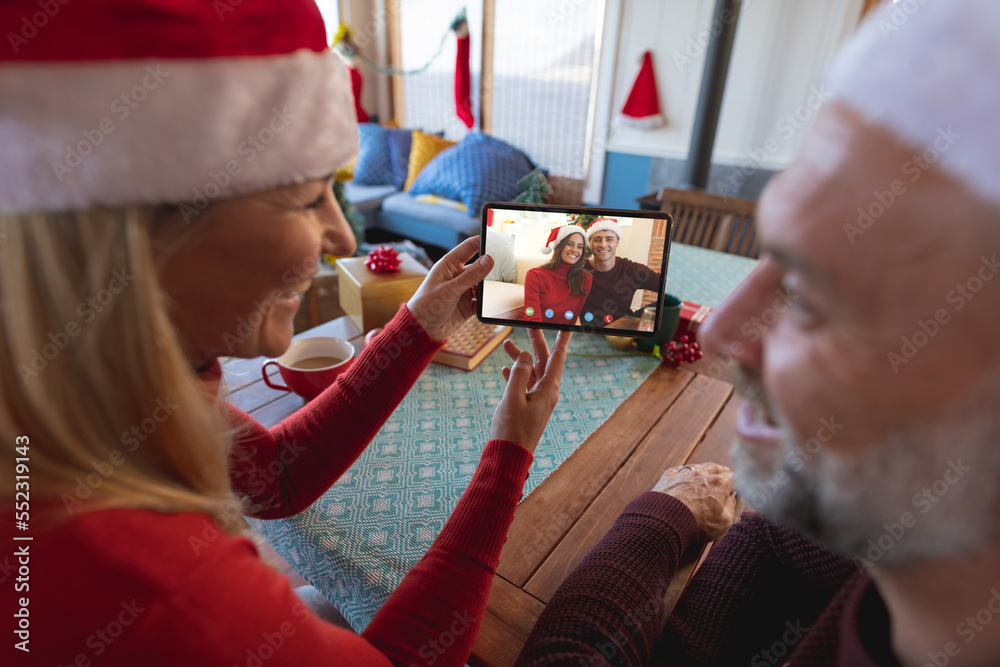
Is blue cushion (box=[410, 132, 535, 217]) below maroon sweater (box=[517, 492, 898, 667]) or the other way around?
below

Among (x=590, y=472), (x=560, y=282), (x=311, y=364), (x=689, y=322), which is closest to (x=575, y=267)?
(x=560, y=282)

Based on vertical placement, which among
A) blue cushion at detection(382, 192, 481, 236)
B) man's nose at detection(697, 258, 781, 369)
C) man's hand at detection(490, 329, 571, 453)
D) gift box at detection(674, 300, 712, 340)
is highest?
man's nose at detection(697, 258, 781, 369)

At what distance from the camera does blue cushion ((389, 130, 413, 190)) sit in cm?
432

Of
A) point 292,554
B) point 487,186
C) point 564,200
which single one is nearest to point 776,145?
point 564,200

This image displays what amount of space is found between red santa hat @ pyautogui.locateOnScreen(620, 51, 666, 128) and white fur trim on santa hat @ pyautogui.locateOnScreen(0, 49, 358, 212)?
11.8 feet

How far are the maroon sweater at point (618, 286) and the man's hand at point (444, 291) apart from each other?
193 mm

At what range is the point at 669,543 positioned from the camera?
0.71m

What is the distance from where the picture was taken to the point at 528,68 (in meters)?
4.22

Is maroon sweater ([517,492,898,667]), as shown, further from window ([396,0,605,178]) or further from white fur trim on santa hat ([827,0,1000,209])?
window ([396,0,605,178])

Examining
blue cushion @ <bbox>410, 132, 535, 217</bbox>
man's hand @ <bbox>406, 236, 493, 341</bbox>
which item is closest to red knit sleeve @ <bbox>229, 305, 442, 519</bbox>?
man's hand @ <bbox>406, 236, 493, 341</bbox>

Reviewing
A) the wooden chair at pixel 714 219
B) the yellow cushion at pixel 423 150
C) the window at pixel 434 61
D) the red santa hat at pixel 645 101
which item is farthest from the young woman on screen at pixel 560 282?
the window at pixel 434 61

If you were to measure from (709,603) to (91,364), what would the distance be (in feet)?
2.40

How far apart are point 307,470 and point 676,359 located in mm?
799

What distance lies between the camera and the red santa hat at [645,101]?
11.8 feet
